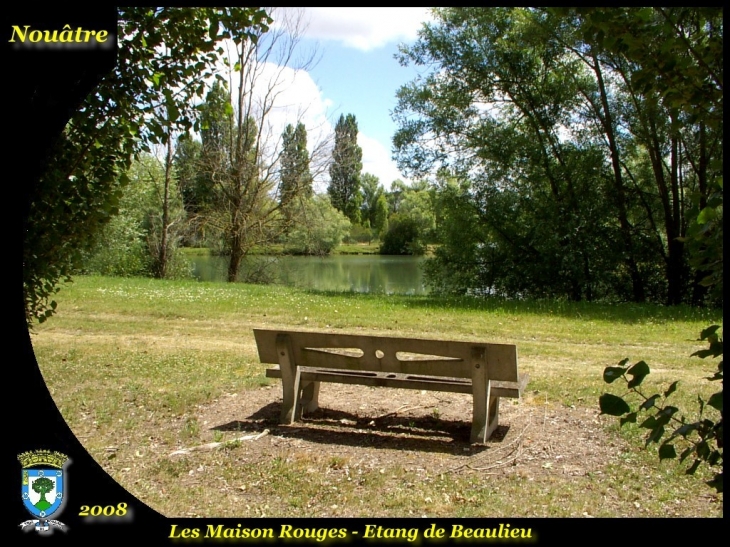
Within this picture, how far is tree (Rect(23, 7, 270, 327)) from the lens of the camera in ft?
12.4

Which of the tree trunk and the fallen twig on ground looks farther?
the tree trunk

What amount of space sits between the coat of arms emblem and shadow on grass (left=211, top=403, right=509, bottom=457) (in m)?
3.05

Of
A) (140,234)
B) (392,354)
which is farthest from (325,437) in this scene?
(140,234)

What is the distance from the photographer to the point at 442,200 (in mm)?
20609

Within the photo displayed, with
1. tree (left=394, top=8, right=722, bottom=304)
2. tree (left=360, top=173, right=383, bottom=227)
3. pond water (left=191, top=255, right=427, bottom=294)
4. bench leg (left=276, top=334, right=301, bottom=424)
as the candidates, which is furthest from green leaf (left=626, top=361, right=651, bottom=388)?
tree (left=360, top=173, right=383, bottom=227)

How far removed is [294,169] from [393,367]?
71.5 ft

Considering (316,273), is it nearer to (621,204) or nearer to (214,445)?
(621,204)

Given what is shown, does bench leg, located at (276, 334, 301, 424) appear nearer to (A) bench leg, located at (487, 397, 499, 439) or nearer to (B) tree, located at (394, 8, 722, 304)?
(A) bench leg, located at (487, 397, 499, 439)

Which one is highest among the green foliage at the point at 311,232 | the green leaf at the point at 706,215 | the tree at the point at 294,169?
the tree at the point at 294,169

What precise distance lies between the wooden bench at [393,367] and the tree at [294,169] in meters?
20.7

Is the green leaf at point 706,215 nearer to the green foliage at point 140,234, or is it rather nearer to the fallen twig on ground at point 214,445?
the fallen twig on ground at point 214,445

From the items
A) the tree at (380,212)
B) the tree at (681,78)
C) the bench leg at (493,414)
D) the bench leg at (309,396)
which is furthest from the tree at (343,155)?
the tree at (681,78)

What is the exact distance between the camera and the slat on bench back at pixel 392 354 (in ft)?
16.8
